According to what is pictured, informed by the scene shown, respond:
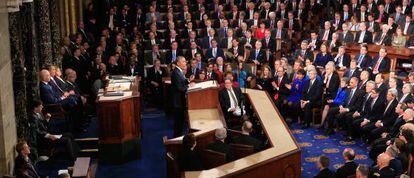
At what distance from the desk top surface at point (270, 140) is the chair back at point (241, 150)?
0.95 feet

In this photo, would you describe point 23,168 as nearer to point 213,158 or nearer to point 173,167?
point 173,167

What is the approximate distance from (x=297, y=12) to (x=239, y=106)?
662 centimetres

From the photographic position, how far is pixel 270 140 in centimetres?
722

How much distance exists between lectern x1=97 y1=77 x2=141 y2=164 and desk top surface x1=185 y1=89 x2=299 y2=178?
6.23 feet

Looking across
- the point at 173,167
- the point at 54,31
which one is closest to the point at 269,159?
the point at 173,167

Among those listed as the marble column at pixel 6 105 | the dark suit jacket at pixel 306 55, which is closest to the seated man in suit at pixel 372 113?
the dark suit jacket at pixel 306 55

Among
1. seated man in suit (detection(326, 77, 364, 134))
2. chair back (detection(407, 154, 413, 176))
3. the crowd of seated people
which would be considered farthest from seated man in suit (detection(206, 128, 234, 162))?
seated man in suit (detection(326, 77, 364, 134))

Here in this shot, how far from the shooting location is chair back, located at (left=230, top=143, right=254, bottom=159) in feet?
23.2

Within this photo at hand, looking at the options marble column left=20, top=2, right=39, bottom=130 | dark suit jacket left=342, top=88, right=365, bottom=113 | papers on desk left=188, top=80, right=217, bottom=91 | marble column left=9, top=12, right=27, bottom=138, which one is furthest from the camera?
dark suit jacket left=342, top=88, right=365, bottom=113

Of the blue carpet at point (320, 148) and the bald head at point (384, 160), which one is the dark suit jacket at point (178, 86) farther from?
the bald head at point (384, 160)

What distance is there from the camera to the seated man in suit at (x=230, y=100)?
9523mm

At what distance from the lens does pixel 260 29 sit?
14.1 m

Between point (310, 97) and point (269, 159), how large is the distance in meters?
4.50

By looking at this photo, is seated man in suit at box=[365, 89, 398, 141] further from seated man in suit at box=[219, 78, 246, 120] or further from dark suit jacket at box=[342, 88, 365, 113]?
seated man in suit at box=[219, 78, 246, 120]
